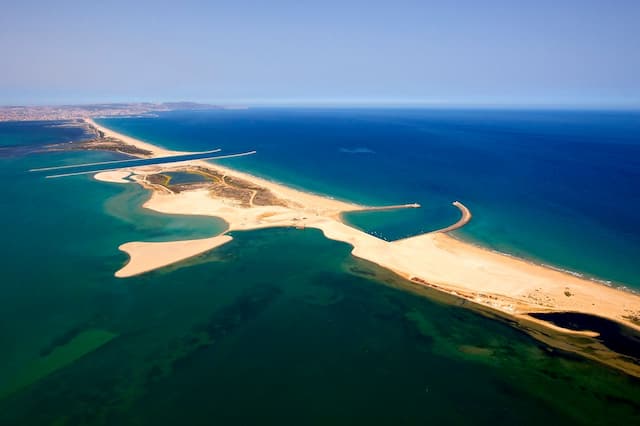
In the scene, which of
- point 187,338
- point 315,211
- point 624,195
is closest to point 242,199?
point 315,211

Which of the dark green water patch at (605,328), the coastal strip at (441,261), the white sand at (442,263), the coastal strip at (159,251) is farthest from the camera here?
the coastal strip at (159,251)

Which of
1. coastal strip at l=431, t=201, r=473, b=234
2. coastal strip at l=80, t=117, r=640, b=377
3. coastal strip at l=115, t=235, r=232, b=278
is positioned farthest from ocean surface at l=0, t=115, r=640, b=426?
coastal strip at l=431, t=201, r=473, b=234

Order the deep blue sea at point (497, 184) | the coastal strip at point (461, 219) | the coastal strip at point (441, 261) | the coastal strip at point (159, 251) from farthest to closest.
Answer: the coastal strip at point (461, 219)
the deep blue sea at point (497, 184)
the coastal strip at point (159, 251)
the coastal strip at point (441, 261)

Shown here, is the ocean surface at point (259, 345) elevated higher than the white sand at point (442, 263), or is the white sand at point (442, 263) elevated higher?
the white sand at point (442, 263)

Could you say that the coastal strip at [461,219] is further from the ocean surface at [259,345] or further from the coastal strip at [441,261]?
the ocean surface at [259,345]

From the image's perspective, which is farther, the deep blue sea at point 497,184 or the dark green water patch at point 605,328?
the deep blue sea at point 497,184

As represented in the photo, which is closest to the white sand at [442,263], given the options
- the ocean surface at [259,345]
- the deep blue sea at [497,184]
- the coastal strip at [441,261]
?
the coastal strip at [441,261]

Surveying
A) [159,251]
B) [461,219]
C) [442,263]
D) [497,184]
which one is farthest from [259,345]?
[497,184]

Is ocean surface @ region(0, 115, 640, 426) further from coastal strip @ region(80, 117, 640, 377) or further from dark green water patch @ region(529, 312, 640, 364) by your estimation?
dark green water patch @ region(529, 312, 640, 364)
